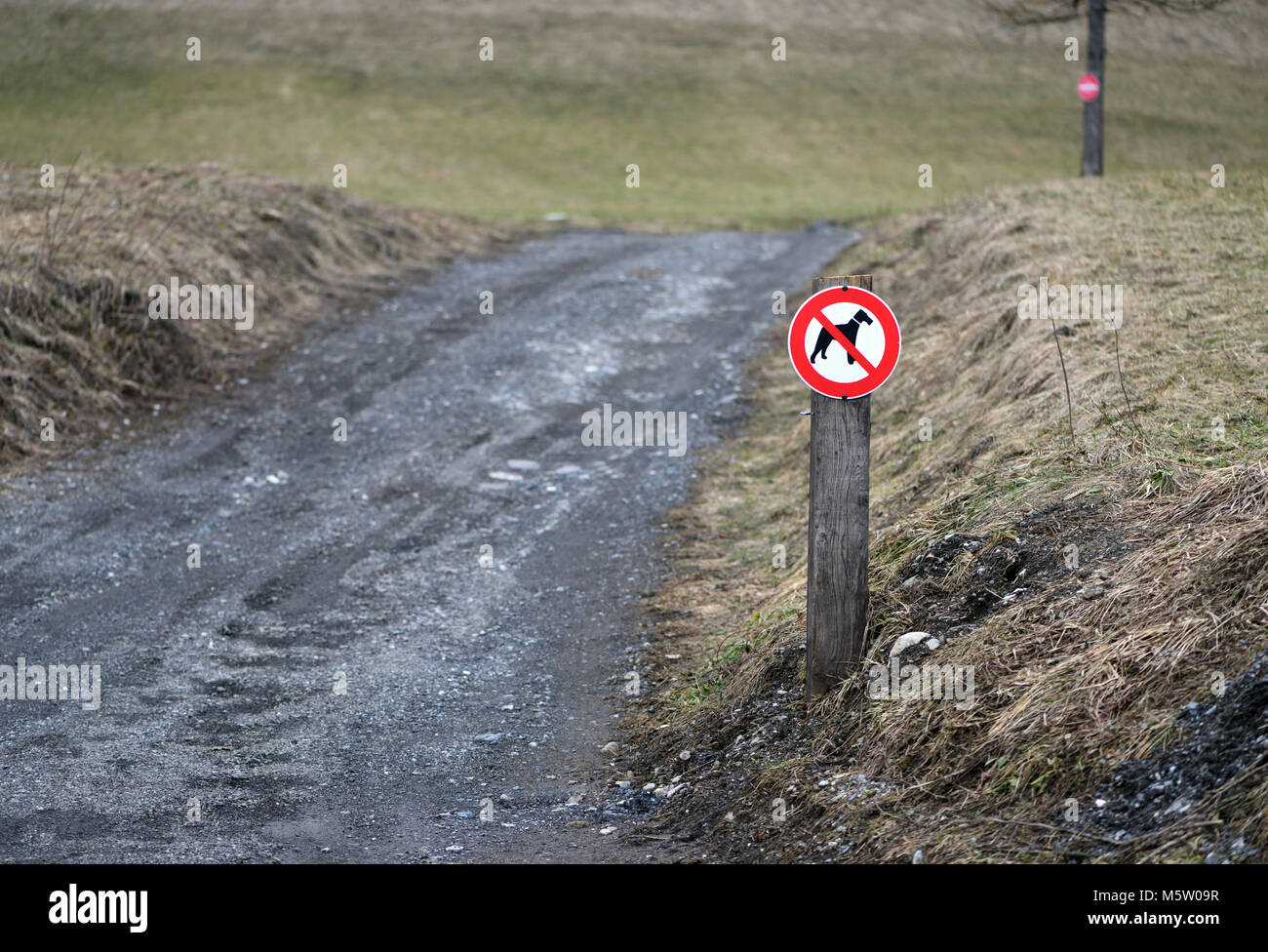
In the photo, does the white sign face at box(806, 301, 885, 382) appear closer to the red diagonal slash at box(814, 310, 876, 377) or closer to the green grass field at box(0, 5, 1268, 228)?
the red diagonal slash at box(814, 310, 876, 377)

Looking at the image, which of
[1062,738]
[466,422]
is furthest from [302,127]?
[1062,738]

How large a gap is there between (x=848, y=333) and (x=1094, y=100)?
22707mm

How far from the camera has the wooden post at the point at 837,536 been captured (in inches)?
210

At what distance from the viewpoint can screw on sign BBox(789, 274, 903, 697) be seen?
524cm

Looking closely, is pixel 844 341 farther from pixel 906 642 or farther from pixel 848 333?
pixel 906 642

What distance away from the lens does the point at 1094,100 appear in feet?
80.7

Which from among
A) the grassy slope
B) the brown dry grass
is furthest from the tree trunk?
the grassy slope

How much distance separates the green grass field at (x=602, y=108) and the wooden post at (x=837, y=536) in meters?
22.3

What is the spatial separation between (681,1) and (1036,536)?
185ft

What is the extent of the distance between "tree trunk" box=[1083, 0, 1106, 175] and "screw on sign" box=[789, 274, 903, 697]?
74.1 ft

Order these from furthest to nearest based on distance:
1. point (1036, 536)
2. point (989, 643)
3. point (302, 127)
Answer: point (302, 127) → point (1036, 536) → point (989, 643)

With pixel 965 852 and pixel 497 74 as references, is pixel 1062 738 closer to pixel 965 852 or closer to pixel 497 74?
pixel 965 852

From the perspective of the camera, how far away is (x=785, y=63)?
50625 millimetres

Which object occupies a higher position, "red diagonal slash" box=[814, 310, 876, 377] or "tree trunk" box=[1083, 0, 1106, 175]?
"tree trunk" box=[1083, 0, 1106, 175]
